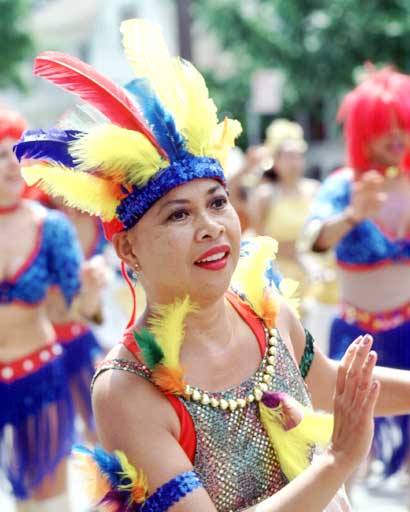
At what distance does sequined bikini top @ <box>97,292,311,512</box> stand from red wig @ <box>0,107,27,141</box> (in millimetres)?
2349

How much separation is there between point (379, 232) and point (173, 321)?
2477 mm

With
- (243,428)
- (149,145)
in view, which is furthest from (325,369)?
(149,145)

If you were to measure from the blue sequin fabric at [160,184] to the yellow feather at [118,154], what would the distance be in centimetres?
2

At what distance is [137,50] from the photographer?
2.17 metres

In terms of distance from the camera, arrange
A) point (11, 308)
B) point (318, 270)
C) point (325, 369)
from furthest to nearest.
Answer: point (318, 270) → point (11, 308) → point (325, 369)

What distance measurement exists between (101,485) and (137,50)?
3.05ft

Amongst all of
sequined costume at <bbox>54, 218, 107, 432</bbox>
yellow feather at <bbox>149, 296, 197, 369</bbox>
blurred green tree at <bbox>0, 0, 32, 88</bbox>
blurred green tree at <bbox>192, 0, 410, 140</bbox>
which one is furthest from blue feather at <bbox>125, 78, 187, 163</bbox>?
blurred green tree at <bbox>0, 0, 32, 88</bbox>

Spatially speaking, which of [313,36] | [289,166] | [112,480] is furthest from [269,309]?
[313,36]

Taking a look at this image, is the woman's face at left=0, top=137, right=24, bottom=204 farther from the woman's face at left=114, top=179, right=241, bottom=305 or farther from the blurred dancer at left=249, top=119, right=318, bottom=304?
the blurred dancer at left=249, top=119, right=318, bottom=304

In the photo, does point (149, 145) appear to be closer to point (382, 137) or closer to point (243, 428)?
point (243, 428)

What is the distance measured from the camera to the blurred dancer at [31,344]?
166 inches

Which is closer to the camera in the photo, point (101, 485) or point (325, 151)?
point (101, 485)

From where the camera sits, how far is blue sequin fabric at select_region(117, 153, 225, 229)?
2.04 metres

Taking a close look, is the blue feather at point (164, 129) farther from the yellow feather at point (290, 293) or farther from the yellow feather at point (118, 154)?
the yellow feather at point (290, 293)
